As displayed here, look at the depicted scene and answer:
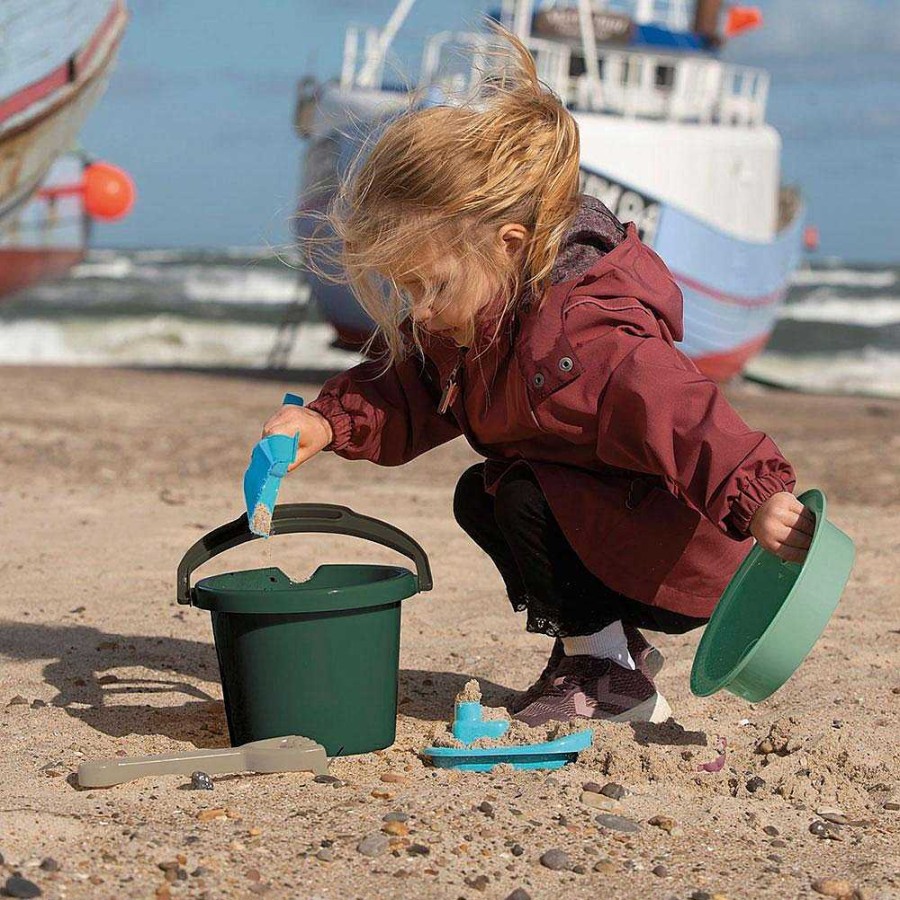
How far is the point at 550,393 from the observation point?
7.75 feet

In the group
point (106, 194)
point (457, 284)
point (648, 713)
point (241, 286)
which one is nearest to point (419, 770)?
point (648, 713)

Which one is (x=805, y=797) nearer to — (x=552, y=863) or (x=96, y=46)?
Answer: (x=552, y=863)

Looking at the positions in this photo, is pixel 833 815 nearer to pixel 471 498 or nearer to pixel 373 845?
pixel 373 845

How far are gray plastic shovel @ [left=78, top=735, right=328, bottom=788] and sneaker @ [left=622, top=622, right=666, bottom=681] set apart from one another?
0.73 metres

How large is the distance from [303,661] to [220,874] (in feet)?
1.83

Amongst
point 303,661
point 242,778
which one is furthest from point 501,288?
point 242,778

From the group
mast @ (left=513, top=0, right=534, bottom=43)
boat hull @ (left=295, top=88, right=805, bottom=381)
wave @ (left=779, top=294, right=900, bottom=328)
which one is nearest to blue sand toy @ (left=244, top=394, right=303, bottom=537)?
boat hull @ (left=295, top=88, right=805, bottom=381)

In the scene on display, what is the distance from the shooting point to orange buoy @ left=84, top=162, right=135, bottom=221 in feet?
55.0

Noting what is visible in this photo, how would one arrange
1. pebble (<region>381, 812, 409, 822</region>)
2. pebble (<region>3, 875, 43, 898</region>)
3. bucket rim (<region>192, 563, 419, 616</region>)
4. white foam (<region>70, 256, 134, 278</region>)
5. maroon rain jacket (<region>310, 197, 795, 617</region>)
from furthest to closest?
white foam (<region>70, 256, 134, 278</region>)
bucket rim (<region>192, 563, 419, 616</region>)
maroon rain jacket (<region>310, 197, 795, 617</region>)
pebble (<region>381, 812, 409, 822</region>)
pebble (<region>3, 875, 43, 898</region>)

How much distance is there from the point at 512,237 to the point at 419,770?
0.96 m

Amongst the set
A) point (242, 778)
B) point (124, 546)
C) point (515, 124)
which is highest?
point (515, 124)

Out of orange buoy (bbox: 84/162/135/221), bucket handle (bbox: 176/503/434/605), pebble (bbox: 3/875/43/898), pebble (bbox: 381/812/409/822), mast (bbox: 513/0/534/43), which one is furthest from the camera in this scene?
orange buoy (bbox: 84/162/135/221)

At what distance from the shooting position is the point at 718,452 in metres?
2.17

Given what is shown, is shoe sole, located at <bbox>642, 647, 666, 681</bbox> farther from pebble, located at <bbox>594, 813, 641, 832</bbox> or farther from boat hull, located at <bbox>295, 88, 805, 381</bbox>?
boat hull, located at <bbox>295, 88, 805, 381</bbox>
